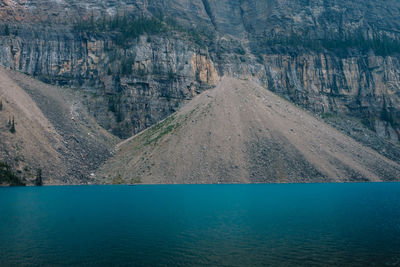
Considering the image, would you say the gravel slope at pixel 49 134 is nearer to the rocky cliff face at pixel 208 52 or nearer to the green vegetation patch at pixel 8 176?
the green vegetation patch at pixel 8 176

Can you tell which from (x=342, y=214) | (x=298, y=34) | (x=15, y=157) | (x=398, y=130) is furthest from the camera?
(x=298, y=34)

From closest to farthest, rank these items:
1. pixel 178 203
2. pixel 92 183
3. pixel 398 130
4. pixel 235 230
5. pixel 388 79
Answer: pixel 235 230, pixel 178 203, pixel 92 183, pixel 398 130, pixel 388 79

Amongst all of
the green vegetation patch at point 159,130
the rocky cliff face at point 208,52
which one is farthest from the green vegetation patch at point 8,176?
the rocky cliff face at point 208,52

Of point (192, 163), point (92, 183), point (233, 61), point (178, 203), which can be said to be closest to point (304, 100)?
point (233, 61)


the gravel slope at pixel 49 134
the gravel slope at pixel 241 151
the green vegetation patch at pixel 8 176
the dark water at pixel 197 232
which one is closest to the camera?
the dark water at pixel 197 232

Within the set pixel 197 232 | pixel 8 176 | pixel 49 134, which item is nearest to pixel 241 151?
pixel 49 134

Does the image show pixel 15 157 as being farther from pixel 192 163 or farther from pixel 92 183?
pixel 192 163

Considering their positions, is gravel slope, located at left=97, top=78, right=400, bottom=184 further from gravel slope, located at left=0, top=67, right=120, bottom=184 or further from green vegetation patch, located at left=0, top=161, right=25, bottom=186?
green vegetation patch, located at left=0, top=161, right=25, bottom=186

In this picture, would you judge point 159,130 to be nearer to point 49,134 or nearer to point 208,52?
point 49,134
